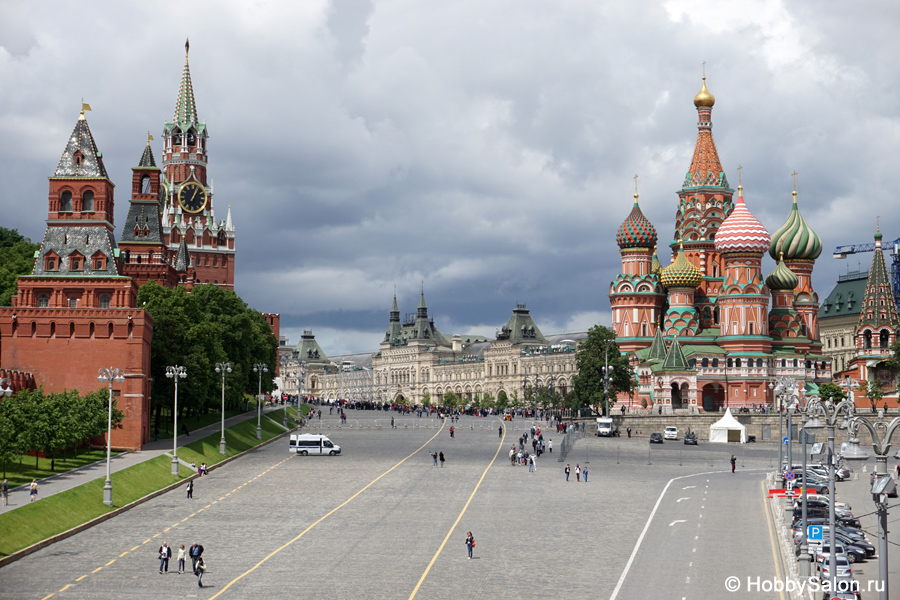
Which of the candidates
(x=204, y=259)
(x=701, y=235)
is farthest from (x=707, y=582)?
(x=204, y=259)

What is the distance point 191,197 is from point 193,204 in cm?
92

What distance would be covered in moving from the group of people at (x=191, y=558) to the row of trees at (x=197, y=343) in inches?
1596

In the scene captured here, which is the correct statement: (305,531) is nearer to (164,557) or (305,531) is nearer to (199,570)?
(164,557)

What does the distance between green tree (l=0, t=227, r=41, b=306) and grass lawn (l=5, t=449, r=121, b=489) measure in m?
20.9

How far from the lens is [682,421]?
11188 cm

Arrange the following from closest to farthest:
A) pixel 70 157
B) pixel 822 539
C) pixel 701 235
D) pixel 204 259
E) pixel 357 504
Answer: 1. pixel 822 539
2. pixel 357 504
3. pixel 70 157
4. pixel 701 235
5. pixel 204 259

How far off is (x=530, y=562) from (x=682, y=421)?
233ft

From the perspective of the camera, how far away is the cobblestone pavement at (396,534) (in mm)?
39312

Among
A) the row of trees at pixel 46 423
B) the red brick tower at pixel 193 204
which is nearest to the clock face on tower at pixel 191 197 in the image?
the red brick tower at pixel 193 204

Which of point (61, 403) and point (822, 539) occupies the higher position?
point (61, 403)

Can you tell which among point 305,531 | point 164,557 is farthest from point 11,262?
point 164,557

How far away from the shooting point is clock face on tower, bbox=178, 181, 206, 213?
151 m

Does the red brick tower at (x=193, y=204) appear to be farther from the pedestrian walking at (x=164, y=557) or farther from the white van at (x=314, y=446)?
the pedestrian walking at (x=164, y=557)

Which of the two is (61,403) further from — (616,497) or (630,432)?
(630,432)
